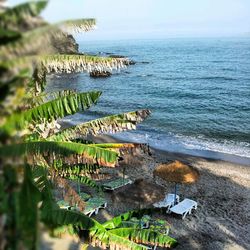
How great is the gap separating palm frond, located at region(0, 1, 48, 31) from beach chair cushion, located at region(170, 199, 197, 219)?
14.3 m

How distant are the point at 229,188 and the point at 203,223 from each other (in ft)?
15.6

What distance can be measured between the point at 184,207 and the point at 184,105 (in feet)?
95.0

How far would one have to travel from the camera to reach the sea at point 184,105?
2906 cm

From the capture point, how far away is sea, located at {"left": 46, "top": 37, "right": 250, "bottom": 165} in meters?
29.1

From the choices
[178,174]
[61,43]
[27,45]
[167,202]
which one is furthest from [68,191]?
[167,202]

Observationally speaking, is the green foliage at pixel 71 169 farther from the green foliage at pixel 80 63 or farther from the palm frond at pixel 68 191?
the green foliage at pixel 80 63

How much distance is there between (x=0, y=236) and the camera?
7.76 feet

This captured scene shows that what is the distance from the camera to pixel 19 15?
2322 millimetres

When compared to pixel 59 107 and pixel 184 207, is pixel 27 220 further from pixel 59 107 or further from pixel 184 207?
pixel 184 207

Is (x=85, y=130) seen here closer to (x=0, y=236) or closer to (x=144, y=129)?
(x=0, y=236)

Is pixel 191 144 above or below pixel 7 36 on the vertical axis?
below

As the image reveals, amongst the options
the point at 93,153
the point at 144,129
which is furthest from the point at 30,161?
the point at 144,129

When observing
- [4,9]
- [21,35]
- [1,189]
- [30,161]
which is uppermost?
[4,9]

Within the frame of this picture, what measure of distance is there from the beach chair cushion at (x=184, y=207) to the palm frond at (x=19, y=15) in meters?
14.3
